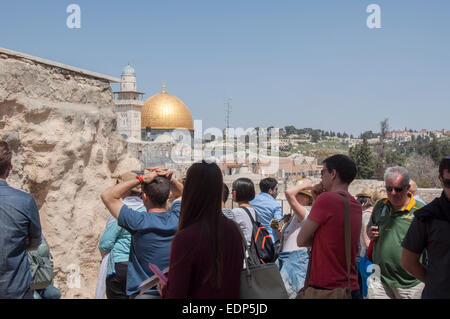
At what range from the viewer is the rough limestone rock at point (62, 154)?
4.52m

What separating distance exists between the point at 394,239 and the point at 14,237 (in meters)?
2.52

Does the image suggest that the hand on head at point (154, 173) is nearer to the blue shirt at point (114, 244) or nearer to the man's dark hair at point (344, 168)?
the blue shirt at point (114, 244)

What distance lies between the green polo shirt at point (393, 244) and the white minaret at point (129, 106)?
1703 inches

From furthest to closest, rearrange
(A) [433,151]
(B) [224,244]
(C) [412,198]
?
(A) [433,151] < (C) [412,198] < (B) [224,244]

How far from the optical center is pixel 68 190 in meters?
5.04

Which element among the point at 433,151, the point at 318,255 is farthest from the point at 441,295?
the point at 433,151

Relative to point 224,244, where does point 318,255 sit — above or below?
below

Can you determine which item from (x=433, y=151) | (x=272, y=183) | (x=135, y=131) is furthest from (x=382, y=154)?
(x=272, y=183)

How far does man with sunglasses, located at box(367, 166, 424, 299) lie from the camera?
3162 millimetres

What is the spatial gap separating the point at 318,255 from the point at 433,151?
48455 millimetres

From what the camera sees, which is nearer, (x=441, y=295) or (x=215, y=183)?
(x=215, y=183)

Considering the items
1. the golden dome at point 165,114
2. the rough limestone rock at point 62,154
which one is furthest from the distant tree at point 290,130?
the rough limestone rock at point 62,154
